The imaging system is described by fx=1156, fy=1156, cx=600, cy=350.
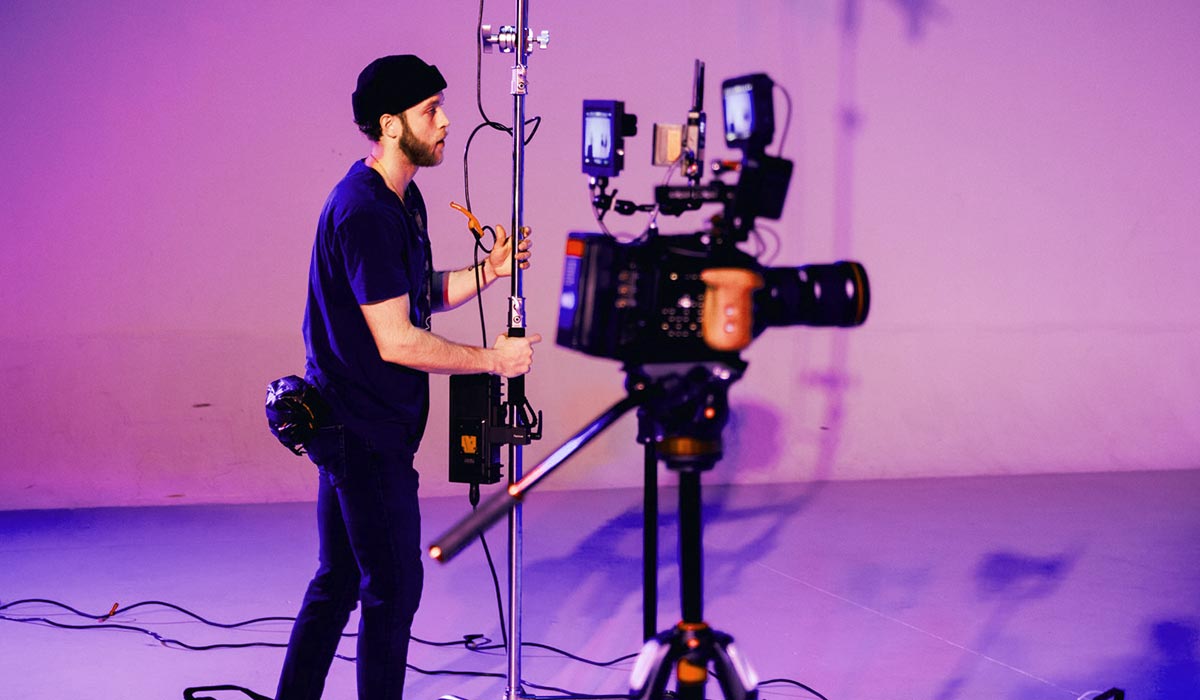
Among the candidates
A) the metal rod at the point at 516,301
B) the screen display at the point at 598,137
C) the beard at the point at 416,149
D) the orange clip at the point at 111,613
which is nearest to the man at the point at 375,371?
the beard at the point at 416,149

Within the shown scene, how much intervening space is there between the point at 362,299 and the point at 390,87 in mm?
492

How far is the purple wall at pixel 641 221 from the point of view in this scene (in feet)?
17.8

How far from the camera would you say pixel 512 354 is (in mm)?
2537

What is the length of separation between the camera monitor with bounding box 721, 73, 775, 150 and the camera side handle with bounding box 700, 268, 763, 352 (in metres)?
0.25

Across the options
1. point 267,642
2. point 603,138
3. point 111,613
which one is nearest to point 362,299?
point 603,138

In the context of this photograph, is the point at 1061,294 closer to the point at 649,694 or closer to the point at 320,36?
the point at 320,36

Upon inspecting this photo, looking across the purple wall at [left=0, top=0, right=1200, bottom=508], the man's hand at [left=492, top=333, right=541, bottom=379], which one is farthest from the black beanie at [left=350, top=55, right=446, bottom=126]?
the purple wall at [left=0, top=0, right=1200, bottom=508]

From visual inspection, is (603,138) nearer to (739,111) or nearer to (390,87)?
Result: (739,111)

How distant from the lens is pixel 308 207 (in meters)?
5.59

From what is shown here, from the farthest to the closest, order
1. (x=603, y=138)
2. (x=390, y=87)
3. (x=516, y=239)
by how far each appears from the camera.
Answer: (x=516, y=239), (x=390, y=87), (x=603, y=138)

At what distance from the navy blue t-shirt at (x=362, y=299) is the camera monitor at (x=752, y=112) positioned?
85cm

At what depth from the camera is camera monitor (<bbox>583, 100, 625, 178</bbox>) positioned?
2.18 meters

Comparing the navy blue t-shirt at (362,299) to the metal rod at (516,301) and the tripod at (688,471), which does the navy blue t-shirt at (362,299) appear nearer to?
the metal rod at (516,301)

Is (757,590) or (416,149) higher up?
(416,149)
